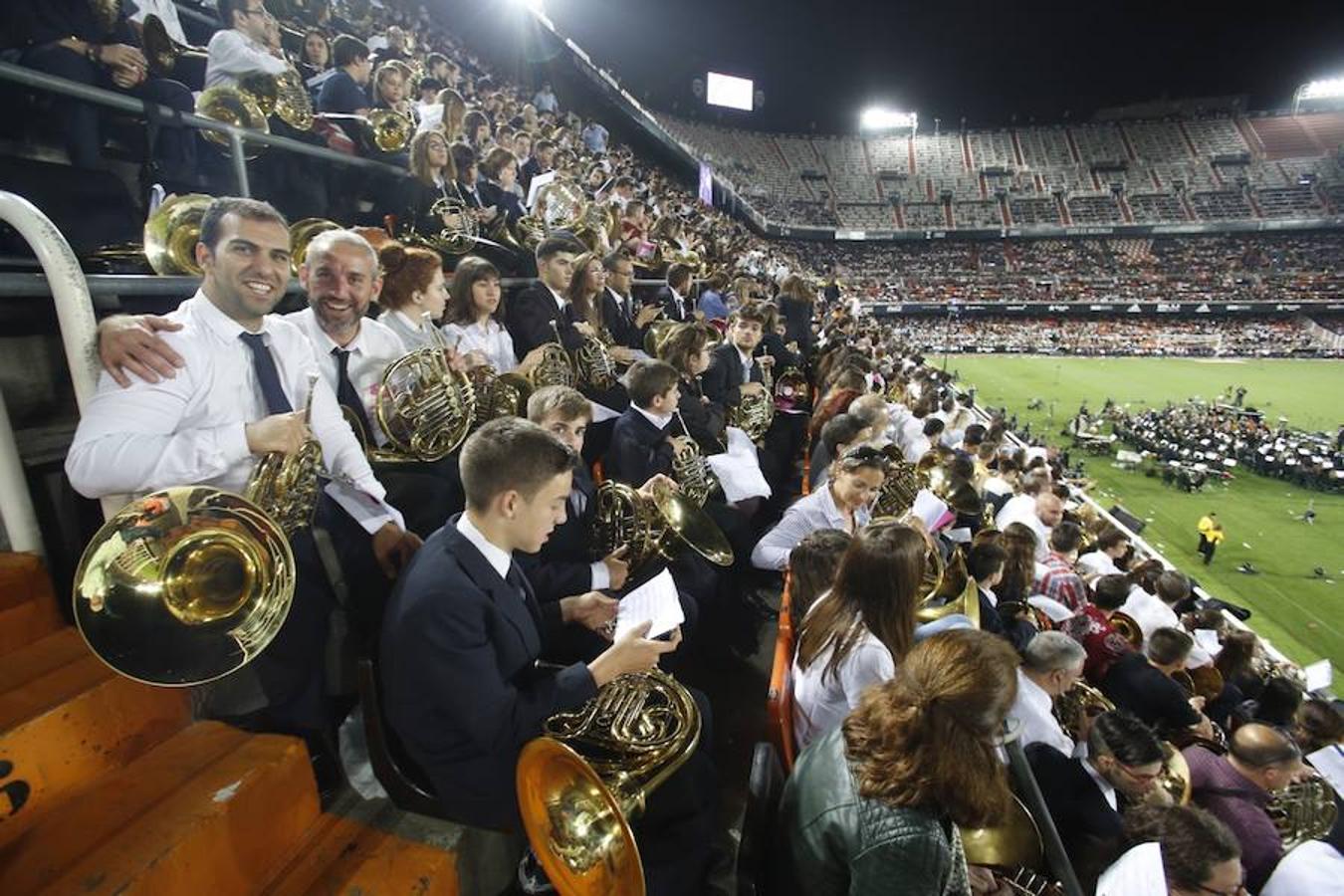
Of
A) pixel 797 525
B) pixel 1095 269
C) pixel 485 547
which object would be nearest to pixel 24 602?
pixel 485 547

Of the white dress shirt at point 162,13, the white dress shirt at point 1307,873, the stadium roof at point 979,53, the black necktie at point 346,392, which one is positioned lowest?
the white dress shirt at point 1307,873

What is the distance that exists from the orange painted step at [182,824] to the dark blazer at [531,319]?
11.0ft

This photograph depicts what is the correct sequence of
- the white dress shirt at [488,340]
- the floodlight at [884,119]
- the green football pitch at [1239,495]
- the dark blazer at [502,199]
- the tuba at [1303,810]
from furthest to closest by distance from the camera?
the floodlight at [884,119] < the green football pitch at [1239,495] < the dark blazer at [502,199] < the white dress shirt at [488,340] < the tuba at [1303,810]

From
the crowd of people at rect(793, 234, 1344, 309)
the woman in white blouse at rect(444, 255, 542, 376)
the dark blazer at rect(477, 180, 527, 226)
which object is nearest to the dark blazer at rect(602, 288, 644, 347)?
the dark blazer at rect(477, 180, 527, 226)

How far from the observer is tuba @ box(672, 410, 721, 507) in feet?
14.5

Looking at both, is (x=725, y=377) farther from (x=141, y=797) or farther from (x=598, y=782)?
(x=141, y=797)

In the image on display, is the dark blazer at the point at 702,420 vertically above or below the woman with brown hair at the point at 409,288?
below

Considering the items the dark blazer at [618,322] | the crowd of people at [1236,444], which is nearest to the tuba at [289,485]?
the dark blazer at [618,322]

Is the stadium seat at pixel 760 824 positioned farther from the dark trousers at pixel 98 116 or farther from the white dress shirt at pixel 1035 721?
the dark trousers at pixel 98 116

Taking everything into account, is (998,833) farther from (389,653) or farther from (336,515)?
(336,515)

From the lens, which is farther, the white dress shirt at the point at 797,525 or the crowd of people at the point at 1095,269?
the crowd of people at the point at 1095,269

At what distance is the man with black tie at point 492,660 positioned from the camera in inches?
76.3

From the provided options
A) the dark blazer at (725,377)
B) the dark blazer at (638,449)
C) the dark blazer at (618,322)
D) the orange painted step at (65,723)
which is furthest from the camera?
the dark blazer at (618,322)

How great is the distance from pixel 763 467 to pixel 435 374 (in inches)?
151
